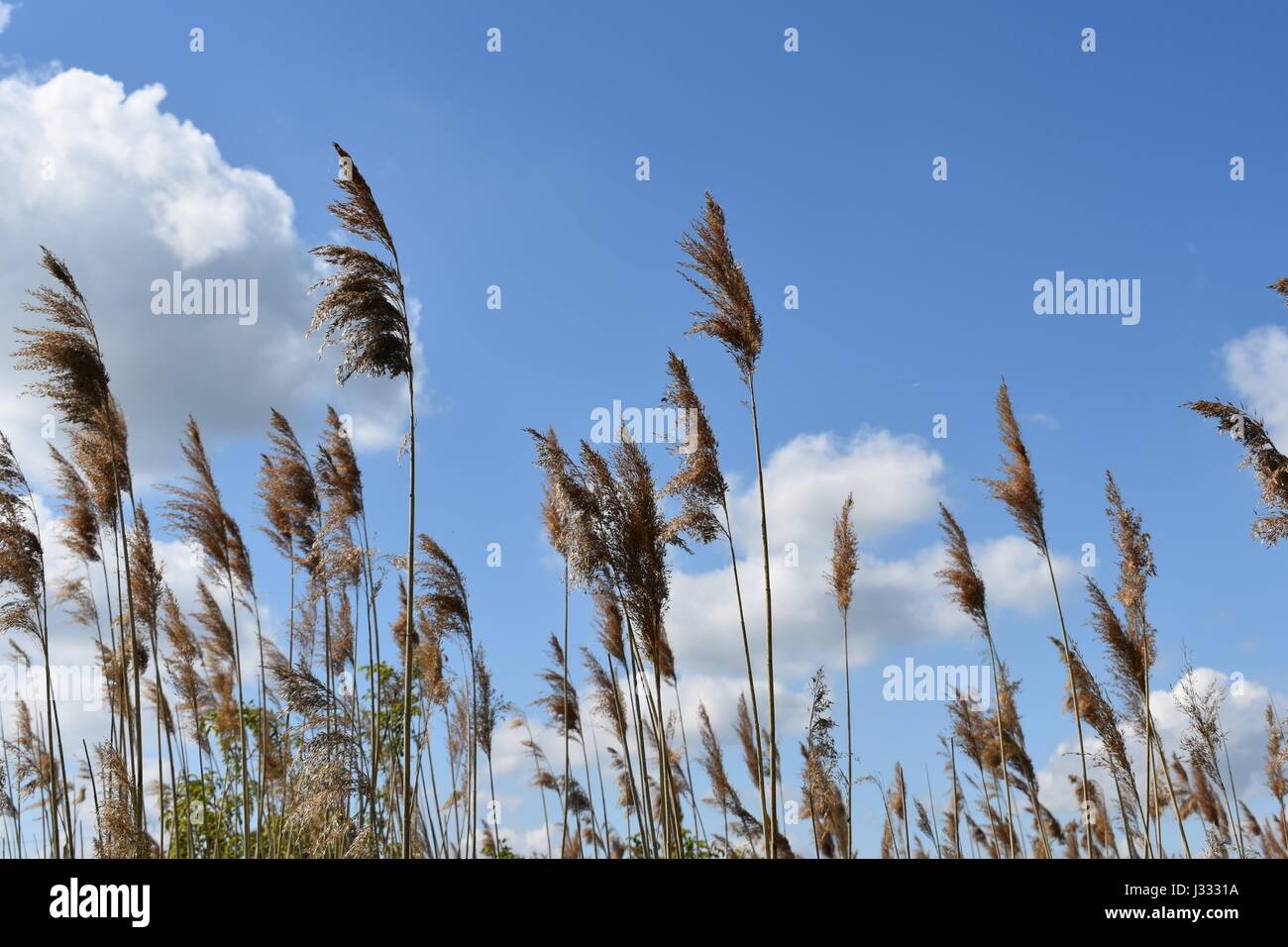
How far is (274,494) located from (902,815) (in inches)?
375

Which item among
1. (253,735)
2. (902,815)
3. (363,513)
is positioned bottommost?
(902,815)

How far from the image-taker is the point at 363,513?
8750 millimetres
